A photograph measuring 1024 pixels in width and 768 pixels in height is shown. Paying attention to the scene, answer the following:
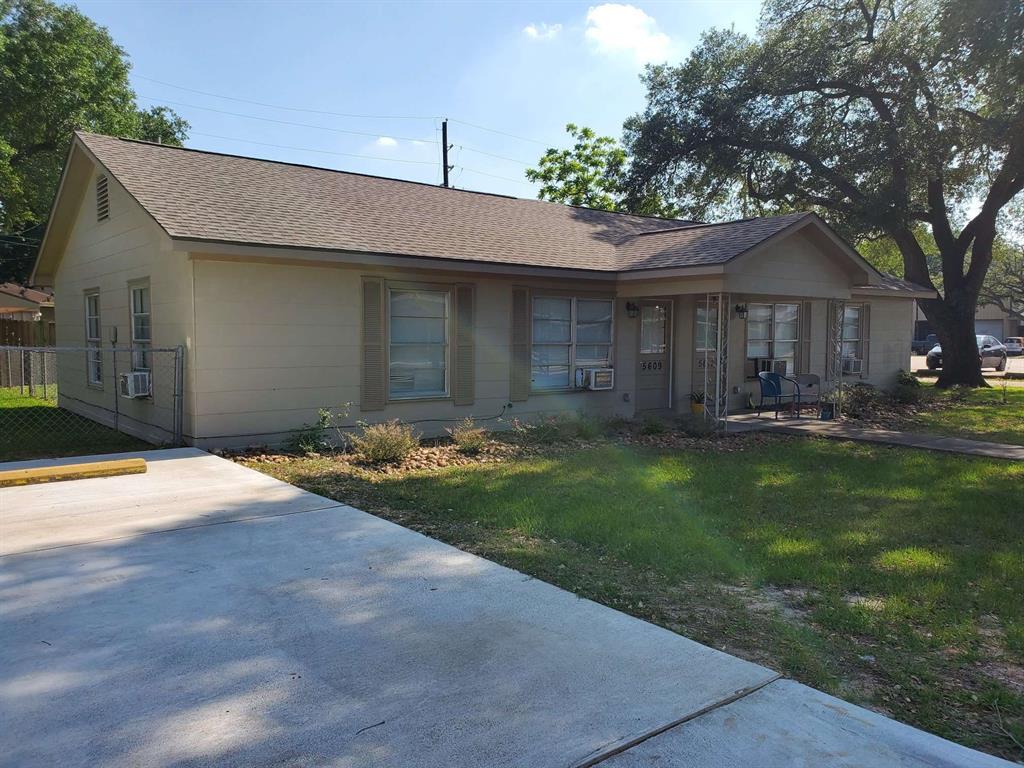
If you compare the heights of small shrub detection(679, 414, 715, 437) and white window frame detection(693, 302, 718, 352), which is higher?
white window frame detection(693, 302, 718, 352)

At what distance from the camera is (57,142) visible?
24.2m

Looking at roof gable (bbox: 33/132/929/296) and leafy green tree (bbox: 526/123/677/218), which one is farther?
leafy green tree (bbox: 526/123/677/218)

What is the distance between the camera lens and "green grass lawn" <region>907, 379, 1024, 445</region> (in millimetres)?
12281

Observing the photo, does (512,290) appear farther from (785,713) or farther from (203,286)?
(785,713)

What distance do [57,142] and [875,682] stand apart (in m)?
28.1

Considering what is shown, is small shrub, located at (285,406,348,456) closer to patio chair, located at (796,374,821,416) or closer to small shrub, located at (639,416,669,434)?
small shrub, located at (639,416,669,434)

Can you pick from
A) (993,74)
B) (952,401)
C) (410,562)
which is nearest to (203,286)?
(410,562)

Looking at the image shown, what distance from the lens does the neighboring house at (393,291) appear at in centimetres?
944

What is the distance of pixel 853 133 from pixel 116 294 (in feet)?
62.2

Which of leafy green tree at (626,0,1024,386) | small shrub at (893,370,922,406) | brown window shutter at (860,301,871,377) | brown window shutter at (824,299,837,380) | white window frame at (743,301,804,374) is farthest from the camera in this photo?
leafy green tree at (626,0,1024,386)

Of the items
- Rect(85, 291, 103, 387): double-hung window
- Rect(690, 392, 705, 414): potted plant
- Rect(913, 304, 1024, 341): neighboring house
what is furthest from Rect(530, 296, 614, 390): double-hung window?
Rect(913, 304, 1024, 341): neighboring house

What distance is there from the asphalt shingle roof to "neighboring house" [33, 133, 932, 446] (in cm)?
5

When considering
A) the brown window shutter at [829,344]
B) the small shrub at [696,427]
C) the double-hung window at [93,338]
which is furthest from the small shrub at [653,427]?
the double-hung window at [93,338]

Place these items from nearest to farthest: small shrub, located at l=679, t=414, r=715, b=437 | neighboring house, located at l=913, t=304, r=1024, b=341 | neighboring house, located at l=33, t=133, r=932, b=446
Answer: neighboring house, located at l=33, t=133, r=932, b=446, small shrub, located at l=679, t=414, r=715, b=437, neighboring house, located at l=913, t=304, r=1024, b=341
